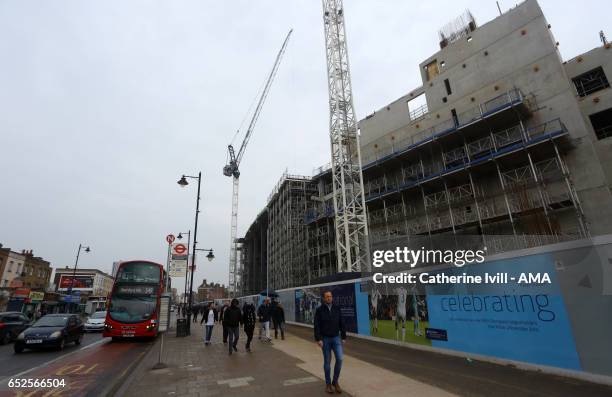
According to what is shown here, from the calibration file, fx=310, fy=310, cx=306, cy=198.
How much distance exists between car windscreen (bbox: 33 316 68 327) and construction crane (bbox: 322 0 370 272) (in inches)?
744

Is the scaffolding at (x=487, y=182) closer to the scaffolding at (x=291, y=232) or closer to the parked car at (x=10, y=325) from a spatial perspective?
the scaffolding at (x=291, y=232)

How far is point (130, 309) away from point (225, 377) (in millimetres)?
9923

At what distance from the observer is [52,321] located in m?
12.7

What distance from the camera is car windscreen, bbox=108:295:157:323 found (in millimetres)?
14055

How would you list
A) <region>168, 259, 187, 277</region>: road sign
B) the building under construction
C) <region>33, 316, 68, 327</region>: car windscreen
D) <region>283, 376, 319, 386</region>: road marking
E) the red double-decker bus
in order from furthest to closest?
the building under construction
<region>168, 259, 187, 277</region>: road sign
the red double-decker bus
<region>33, 316, 68, 327</region>: car windscreen
<region>283, 376, 319, 386</region>: road marking

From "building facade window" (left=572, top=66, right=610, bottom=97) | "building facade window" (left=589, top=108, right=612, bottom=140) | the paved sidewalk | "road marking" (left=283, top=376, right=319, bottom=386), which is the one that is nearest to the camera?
the paved sidewalk

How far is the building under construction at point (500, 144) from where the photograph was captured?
18.1m

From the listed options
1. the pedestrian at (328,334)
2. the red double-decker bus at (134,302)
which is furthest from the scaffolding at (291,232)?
the pedestrian at (328,334)

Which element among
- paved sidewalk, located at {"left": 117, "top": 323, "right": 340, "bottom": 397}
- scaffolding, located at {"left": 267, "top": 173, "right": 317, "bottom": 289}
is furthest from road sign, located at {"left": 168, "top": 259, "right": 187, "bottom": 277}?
scaffolding, located at {"left": 267, "top": 173, "right": 317, "bottom": 289}

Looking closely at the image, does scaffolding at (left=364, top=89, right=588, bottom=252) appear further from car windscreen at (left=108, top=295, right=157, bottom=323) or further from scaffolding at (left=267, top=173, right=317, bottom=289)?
car windscreen at (left=108, top=295, right=157, bottom=323)

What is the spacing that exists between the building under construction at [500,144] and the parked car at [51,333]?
2152cm

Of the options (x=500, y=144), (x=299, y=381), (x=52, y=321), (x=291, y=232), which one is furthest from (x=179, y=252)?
(x=291, y=232)

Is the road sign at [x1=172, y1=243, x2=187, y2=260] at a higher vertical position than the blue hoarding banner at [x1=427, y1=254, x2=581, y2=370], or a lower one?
higher

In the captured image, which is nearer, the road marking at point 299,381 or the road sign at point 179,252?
the road marking at point 299,381
